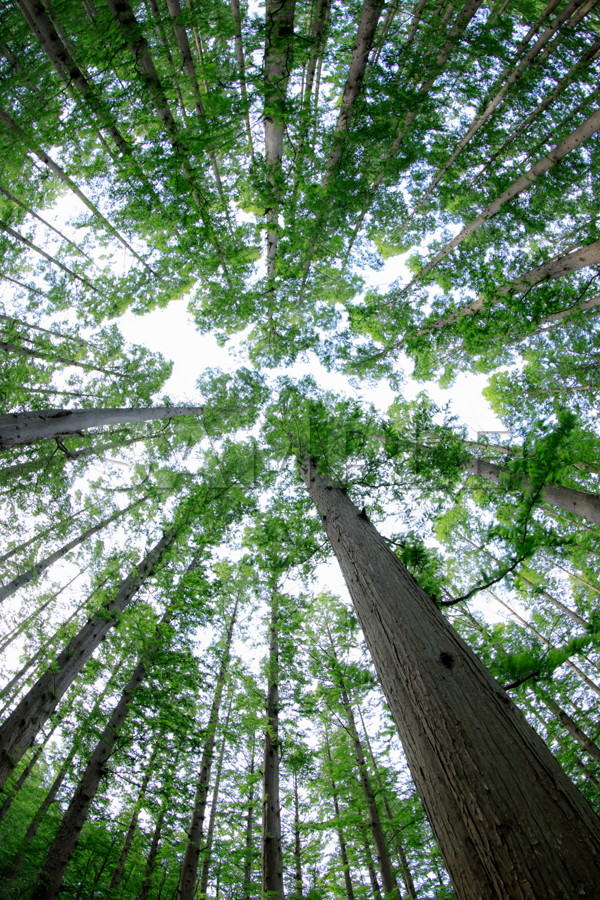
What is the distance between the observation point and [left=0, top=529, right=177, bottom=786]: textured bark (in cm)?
593

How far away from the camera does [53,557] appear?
38.9 feet

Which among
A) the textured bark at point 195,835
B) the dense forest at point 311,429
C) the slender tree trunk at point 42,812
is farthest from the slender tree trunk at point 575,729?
the slender tree trunk at point 42,812

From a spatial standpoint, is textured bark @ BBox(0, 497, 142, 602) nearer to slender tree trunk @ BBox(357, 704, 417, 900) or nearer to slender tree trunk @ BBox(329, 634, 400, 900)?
slender tree trunk @ BBox(329, 634, 400, 900)

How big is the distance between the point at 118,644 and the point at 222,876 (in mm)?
7840

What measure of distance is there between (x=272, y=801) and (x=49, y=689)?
4.86m

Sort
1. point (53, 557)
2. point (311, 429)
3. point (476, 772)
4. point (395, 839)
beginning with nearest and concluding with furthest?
point (476, 772), point (311, 429), point (395, 839), point (53, 557)

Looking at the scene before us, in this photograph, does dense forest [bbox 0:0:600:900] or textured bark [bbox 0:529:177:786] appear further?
textured bark [bbox 0:529:177:786]

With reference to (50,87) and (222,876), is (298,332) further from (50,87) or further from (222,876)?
(222,876)

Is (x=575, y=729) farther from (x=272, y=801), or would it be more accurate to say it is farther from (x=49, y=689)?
(x=49, y=689)

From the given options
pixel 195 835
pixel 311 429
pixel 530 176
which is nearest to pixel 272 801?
pixel 195 835

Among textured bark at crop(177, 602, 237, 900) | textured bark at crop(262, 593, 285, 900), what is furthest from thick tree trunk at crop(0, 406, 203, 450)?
textured bark at crop(262, 593, 285, 900)

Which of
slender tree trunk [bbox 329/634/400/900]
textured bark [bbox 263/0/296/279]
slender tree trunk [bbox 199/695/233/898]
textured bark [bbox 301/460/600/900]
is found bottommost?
textured bark [bbox 301/460/600/900]

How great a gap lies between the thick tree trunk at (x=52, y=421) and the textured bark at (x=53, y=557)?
494cm

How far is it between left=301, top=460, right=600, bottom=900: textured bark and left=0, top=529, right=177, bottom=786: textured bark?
6.71 meters
